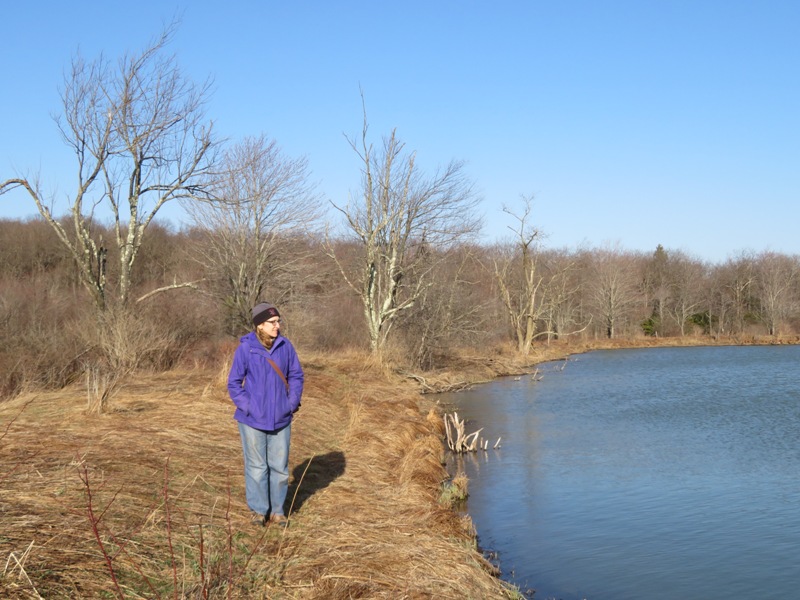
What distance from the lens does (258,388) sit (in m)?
6.55

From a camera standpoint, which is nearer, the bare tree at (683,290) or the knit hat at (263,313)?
the knit hat at (263,313)

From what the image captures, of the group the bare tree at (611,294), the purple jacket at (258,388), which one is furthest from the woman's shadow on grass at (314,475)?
the bare tree at (611,294)

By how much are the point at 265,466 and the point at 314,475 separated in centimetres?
256

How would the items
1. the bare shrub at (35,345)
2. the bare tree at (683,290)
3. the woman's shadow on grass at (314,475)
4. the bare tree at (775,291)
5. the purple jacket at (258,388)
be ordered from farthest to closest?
the bare tree at (683,290) < the bare tree at (775,291) < the bare shrub at (35,345) < the woman's shadow on grass at (314,475) < the purple jacket at (258,388)

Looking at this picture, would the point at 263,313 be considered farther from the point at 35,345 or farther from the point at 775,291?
the point at 775,291

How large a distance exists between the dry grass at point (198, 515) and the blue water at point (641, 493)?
Result: 142cm

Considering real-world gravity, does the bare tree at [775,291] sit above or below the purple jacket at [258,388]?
above

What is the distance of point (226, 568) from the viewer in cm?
527

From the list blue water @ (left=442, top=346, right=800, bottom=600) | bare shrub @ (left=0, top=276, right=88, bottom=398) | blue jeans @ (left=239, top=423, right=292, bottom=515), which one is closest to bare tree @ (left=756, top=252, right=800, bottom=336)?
blue water @ (left=442, top=346, right=800, bottom=600)

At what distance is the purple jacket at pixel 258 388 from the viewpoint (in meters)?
6.54

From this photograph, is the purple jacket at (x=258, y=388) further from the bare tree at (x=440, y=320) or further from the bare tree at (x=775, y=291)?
the bare tree at (x=775, y=291)

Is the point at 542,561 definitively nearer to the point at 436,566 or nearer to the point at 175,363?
the point at 436,566

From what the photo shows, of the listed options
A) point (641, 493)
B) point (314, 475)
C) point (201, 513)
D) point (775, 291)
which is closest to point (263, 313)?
point (201, 513)

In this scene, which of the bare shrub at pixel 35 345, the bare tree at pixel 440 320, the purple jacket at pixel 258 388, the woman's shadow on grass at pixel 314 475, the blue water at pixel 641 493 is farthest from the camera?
the bare tree at pixel 440 320
